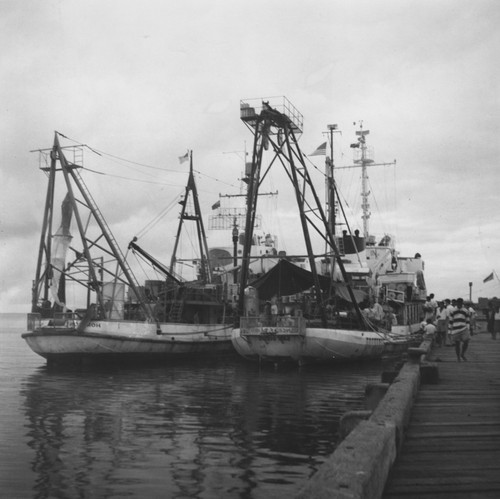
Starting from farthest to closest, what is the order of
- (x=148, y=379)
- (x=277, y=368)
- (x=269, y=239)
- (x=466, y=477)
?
(x=269, y=239)
(x=277, y=368)
(x=148, y=379)
(x=466, y=477)

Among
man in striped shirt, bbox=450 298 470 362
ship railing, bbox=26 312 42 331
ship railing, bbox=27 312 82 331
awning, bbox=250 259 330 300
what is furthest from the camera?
ship railing, bbox=26 312 42 331

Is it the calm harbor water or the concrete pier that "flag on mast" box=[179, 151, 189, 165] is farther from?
the concrete pier

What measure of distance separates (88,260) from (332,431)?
72.8 ft

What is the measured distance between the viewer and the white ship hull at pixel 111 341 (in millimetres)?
A: 32188

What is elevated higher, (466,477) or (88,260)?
(88,260)

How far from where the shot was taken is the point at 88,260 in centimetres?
3353

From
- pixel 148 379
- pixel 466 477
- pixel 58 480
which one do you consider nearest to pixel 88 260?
pixel 148 379

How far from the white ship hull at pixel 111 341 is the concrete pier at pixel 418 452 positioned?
23.0 meters

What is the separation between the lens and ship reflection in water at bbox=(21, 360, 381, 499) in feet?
32.0

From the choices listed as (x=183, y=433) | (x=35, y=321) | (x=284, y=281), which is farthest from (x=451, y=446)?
(x=35, y=321)

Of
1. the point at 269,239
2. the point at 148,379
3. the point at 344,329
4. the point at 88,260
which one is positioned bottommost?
the point at 148,379

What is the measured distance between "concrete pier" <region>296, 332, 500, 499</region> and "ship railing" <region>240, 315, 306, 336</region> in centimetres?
1640

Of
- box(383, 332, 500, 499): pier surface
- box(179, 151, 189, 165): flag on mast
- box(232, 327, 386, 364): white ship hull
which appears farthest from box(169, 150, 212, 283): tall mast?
box(383, 332, 500, 499): pier surface

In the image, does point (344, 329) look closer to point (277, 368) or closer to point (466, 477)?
point (277, 368)
